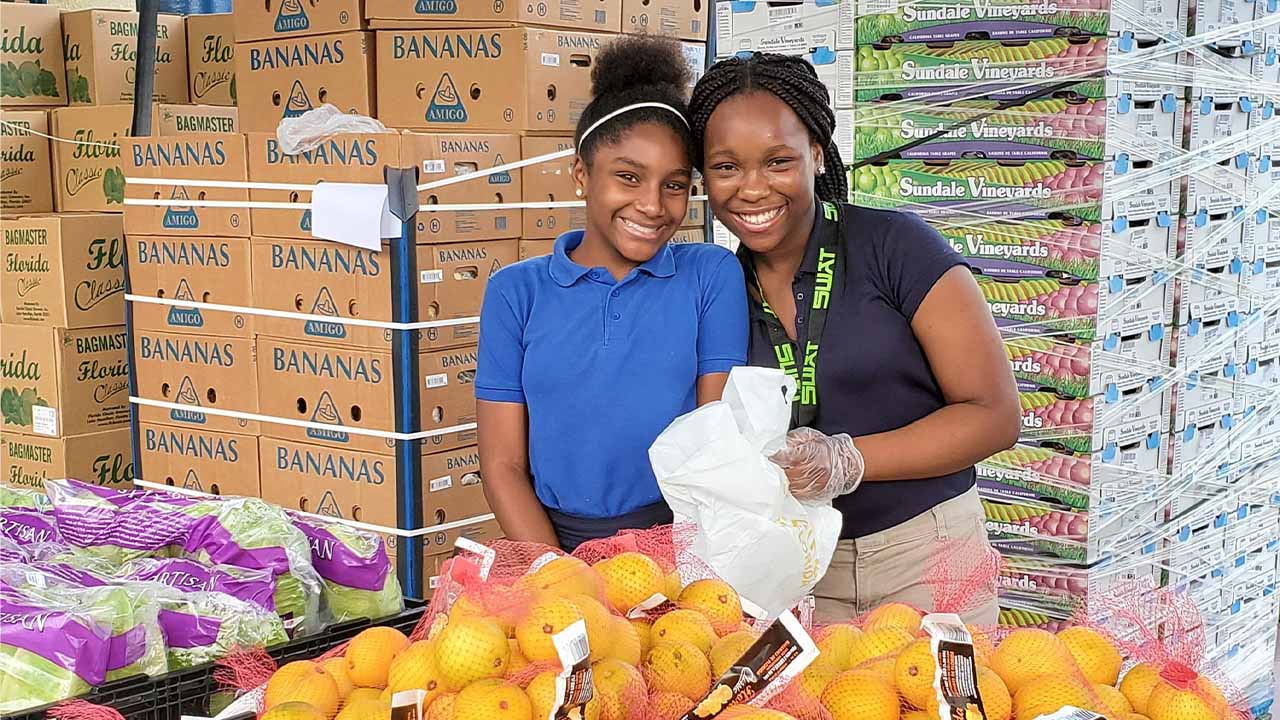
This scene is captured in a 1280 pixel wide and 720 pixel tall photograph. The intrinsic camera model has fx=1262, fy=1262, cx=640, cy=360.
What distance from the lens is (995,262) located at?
345 cm

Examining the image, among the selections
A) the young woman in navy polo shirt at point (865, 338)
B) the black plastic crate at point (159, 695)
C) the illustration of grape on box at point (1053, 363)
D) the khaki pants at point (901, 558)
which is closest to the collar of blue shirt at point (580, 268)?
the young woman in navy polo shirt at point (865, 338)

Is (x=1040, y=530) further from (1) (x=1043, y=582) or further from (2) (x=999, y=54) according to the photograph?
(2) (x=999, y=54)

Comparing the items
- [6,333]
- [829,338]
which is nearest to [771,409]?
[829,338]

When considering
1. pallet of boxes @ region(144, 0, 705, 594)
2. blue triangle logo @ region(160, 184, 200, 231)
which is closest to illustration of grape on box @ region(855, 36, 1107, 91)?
pallet of boxes @ region(144, 0, 705, 594)

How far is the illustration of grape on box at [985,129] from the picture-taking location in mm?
3271

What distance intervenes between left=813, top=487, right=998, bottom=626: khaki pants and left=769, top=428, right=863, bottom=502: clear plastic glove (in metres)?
0.19

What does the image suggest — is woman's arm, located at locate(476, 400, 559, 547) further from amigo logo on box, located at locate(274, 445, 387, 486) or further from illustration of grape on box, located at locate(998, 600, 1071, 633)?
illustration of grape on box, located at locate(998, 600, 1071, 633)

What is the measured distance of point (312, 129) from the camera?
11.2ft

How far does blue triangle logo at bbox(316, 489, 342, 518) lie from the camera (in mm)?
3455

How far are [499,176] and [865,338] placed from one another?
1633 mm

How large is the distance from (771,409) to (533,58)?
1.89 metres

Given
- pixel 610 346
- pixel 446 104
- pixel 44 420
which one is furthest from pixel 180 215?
pixel 610 346

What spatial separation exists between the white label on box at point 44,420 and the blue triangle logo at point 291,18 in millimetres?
1530

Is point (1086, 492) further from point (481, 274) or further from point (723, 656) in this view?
point (723, 656)
